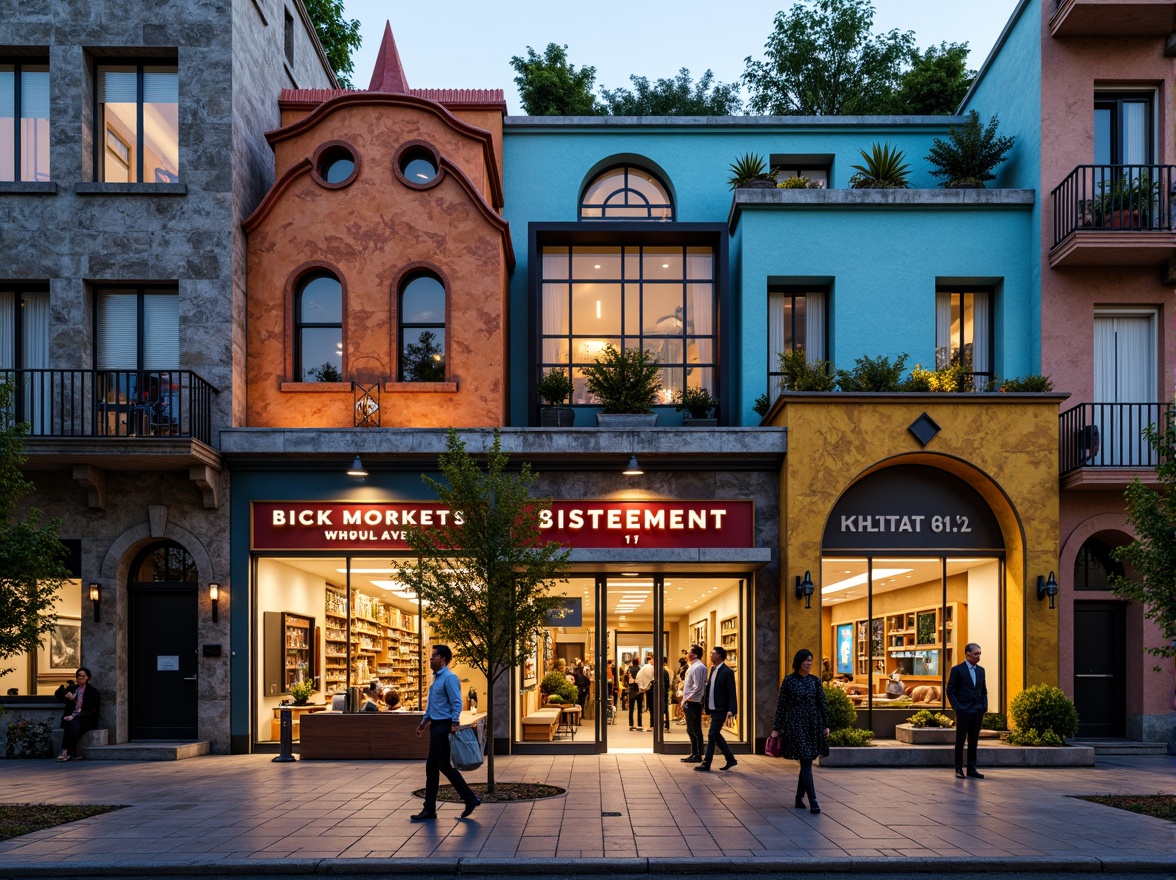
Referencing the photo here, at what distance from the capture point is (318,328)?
19.1m

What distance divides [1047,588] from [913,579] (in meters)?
2.22

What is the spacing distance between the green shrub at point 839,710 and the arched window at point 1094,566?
5.62 meters

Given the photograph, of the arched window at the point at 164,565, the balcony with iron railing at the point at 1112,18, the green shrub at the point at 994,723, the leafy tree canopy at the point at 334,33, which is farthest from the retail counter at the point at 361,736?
the leafy tree canopy at the point at 334,33

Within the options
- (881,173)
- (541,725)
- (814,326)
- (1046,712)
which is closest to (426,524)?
(541,725)

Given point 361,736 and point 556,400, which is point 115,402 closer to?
point 361,736

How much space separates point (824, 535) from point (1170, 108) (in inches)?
420

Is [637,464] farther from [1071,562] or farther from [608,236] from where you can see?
[1071,562]

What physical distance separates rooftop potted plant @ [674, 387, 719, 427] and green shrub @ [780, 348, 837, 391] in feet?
4.74

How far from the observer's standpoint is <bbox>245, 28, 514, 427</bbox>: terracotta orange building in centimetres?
1866

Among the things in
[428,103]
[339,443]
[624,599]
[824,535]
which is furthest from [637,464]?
[428,103]

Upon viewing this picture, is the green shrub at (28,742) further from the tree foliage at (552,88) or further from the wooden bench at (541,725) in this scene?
the tree foliage at (552,88)

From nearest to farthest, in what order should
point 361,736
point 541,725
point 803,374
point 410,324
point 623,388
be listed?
point 361,736
point 541,725
point 803,374
point 410,324
point 623,388

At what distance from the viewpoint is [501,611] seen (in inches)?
512

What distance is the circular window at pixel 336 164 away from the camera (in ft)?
62.6
